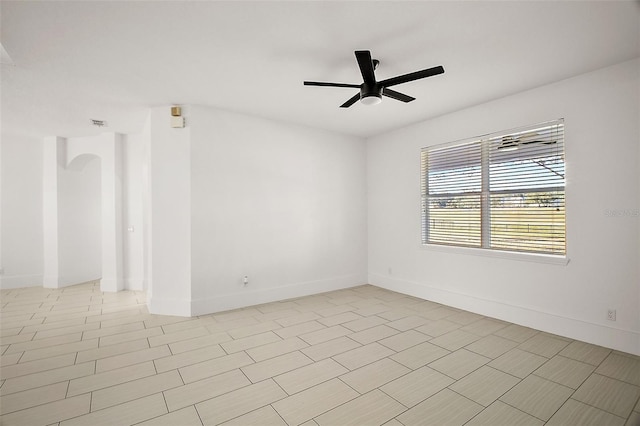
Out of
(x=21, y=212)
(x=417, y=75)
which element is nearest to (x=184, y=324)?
(x=417, y=75)

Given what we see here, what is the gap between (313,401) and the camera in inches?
85.3

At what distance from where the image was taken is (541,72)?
3107 mm

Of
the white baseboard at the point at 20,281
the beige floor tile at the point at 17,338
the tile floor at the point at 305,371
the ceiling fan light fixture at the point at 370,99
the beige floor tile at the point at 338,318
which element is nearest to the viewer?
the tile floor at the point at 305,371

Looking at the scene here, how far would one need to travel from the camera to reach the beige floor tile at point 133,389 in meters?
2.17

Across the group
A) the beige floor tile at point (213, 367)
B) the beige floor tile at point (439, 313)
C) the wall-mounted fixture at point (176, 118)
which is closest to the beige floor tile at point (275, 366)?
the beige floor tile at point (213, 367)

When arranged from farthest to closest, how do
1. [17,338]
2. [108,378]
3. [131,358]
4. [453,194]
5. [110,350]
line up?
[453,194], [17,338], [110,350], [131,358], [108,378]

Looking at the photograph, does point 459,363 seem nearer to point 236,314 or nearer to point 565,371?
point 565,371

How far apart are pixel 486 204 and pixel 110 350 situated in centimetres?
471

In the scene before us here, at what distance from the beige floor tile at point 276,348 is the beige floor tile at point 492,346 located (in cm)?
172

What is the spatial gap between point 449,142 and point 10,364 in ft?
18.2

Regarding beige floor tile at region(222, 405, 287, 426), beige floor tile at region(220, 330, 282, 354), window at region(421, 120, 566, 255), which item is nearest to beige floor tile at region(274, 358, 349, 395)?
beige floor tile at region(222, 405, 287, 426)

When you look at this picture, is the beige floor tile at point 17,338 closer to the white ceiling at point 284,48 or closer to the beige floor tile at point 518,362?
the white ceiling at point 284,48

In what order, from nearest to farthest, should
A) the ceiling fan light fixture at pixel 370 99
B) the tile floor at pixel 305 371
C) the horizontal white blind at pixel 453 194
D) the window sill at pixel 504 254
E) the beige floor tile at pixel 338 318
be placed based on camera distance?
the tile floor at pixel 305 371, the ceiling fan light fixture at pixel 370 99, the window sill at pixel 504 254, the beige floor tile at pixel 338 318, the horizontal white blind at pixel 453 194

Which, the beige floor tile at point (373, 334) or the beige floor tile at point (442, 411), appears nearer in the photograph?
the beige floor tile at point (442, 411)
